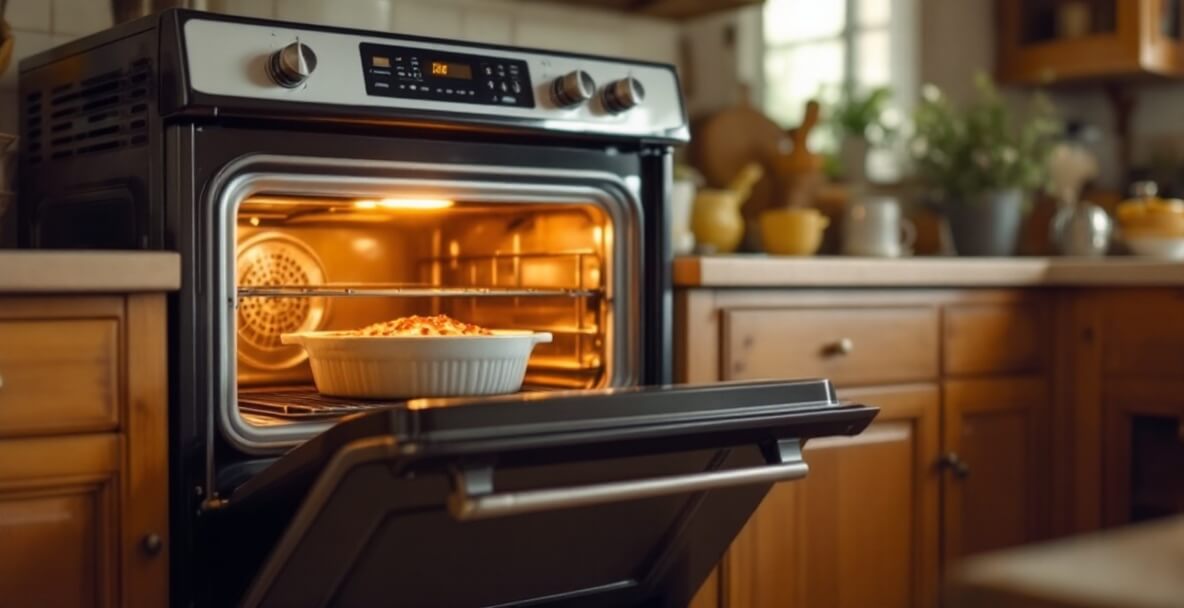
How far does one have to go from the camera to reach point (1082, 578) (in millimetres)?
468

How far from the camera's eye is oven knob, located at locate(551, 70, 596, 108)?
1.67 metres

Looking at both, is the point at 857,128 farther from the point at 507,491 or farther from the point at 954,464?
the point at 507,491

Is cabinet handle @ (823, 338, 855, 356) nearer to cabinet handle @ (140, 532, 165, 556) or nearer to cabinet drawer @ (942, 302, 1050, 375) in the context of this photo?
cabinet drawer @ (942, 302, 1050, 375)

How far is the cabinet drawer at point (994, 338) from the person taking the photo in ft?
7.34

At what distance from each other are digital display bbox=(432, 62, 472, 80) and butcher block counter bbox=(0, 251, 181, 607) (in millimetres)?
398

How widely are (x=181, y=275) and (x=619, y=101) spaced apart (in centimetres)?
60

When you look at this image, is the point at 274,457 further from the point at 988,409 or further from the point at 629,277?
the point at 988,409

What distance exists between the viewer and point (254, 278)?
180 centimetres

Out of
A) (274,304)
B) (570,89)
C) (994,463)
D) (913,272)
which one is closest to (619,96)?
(570,89)

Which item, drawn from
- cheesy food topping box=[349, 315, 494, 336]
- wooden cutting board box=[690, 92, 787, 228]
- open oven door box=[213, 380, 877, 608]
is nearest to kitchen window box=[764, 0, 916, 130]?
wooden cutting board box=[690, 92, 787, 228]

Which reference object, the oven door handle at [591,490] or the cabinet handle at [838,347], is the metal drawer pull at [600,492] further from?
the cabinet handle at [838,347]

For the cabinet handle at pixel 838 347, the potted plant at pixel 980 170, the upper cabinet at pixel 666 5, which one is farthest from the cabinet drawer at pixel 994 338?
the upper cabinet at pixel 666 5

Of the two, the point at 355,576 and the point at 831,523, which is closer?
the point at 355,576

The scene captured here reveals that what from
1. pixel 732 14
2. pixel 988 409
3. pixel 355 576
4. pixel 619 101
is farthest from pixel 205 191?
pixel 732 14
